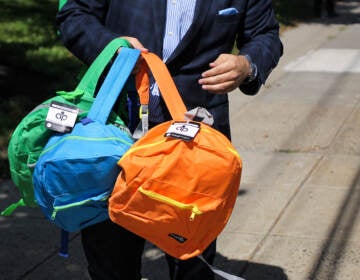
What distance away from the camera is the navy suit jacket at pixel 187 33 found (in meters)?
2.92

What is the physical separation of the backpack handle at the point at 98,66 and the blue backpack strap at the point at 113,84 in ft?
0.11

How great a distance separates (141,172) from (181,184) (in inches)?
4.9

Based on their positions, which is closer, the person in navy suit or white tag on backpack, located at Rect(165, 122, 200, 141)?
white tag on backpack, located at Rect(165, 122, 200, 141)

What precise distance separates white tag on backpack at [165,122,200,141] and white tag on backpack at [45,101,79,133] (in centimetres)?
32

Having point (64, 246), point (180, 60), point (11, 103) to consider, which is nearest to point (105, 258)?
point (64, 246)

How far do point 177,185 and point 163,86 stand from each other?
405 millimetres

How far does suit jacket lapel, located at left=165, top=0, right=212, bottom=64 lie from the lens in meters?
2.90

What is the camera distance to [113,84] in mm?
2723

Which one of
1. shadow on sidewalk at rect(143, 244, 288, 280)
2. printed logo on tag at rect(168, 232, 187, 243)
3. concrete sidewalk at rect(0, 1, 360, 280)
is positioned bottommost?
concrete sidewalk at rect(0, 1, 360, 280)

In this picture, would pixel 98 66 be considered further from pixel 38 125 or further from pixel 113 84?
pixel 38 125

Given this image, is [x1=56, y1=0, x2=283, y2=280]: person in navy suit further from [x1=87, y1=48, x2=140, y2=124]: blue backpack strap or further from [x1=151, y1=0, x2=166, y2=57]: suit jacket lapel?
[x1=87, y1=48, x2=140, y2=124]: blue backpack strap

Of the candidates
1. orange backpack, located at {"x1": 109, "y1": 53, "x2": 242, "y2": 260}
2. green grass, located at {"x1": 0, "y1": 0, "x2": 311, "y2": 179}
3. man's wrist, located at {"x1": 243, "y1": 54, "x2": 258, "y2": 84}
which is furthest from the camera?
green grass, located at {"x1": 0, "y1": 0, "x2": 311, "y2": 179}

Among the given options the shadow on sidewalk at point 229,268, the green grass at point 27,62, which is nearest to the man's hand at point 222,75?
the shadow on sidewalk at point 229,268

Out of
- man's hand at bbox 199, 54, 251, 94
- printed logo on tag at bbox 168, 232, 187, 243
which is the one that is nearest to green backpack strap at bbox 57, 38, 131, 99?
man's hand at bbox 199, 54, 251, 94
